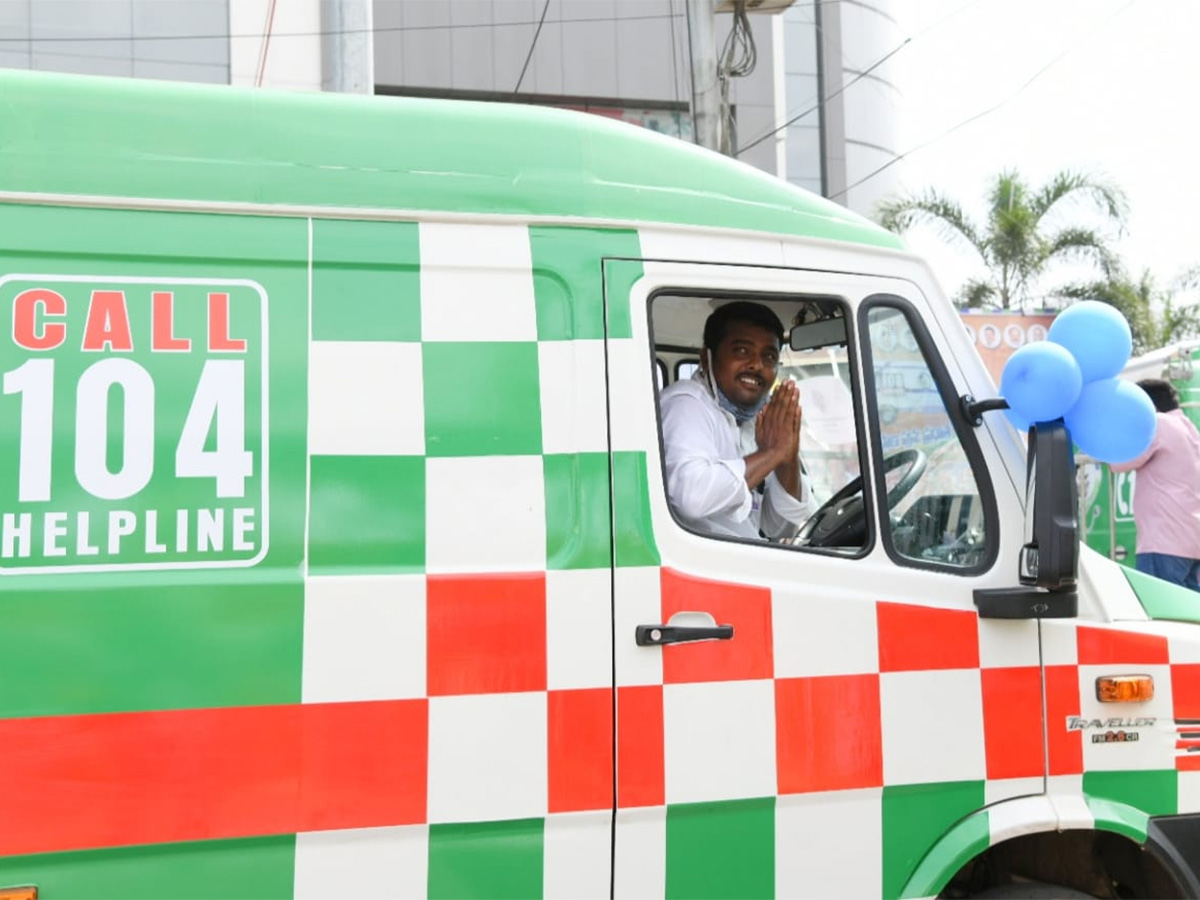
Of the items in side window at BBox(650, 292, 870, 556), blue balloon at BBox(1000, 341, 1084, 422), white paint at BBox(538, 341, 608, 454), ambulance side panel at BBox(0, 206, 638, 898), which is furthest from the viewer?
side window at BBox(650, 292, 870, 556)

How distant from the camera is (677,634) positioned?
8.27ft

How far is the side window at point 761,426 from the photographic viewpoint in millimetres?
2785

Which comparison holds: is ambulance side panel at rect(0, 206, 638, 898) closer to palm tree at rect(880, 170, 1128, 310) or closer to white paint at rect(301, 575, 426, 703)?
white paint at rect(301, 575, 426, 703)

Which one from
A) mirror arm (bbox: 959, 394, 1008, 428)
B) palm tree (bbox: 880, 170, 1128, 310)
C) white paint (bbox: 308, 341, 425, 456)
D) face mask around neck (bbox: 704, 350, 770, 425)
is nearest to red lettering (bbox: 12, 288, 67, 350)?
white paint (bbox: 308, 341, 425, 456)

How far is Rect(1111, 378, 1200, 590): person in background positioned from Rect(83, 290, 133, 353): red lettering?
5.69 meters

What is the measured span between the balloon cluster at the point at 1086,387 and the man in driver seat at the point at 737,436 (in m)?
0.62

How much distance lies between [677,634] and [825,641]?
1.22 ft

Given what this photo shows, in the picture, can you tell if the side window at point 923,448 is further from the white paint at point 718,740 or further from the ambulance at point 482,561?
the white paint at point 718,740

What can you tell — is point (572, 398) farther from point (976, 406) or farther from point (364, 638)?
point (976, 406)

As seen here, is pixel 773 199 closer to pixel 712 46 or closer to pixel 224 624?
pixel 224 624

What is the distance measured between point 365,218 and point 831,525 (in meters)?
1.41

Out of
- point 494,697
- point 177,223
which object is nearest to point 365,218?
point 177,223

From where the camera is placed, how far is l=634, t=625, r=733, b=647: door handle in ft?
8.21

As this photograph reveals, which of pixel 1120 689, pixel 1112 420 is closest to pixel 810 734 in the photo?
pixel 1120 689
